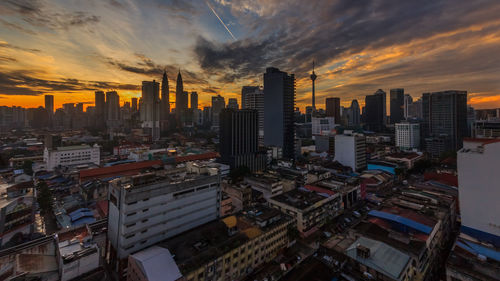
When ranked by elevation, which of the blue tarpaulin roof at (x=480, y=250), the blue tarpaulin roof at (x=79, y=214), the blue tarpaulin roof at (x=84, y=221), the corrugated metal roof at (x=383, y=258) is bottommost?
the blue tarpaulin roof at (x=84, y=221)

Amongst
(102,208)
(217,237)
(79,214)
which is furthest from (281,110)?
(79,214)

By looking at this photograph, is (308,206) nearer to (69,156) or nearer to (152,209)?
(152,209)

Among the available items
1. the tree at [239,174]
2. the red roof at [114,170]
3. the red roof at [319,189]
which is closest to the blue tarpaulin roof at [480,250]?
the red roof at [319,189]

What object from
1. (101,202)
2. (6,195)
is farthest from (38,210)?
(101,202)

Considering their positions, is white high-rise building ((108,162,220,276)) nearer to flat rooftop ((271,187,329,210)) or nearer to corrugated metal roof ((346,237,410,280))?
flat rooftop ((271,187,329,210))

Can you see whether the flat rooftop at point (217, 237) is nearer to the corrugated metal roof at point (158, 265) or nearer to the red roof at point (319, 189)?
the corrugated metal roof at point (158, 265)

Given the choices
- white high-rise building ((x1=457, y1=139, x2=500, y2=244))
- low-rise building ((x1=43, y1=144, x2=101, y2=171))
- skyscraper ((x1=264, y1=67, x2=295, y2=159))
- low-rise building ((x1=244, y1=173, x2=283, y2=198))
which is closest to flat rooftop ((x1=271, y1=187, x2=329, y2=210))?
low-rise building ((x1=244, y1=173, x2=283, y2=198))
